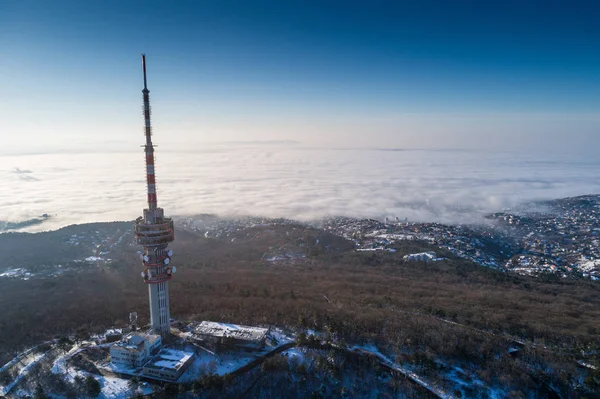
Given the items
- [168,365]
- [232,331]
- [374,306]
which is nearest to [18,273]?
[168,365]

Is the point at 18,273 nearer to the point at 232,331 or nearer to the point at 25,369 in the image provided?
the point at 25,369

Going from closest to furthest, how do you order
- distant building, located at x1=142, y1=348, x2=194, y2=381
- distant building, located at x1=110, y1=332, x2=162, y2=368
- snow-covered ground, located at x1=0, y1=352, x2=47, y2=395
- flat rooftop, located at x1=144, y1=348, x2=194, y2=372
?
snow-covered ground, located at x1=0, y1=352, x2=47, y2=395
distant building, located at x1=142, y1=348, x2=194, y2=381
flat rooftop, located at x1=144, y1=348, x2=194, y2=372
distant building, located at x1=110, y1=332, x2=162, y2=368

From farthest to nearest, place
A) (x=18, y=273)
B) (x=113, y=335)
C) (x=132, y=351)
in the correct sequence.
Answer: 1. (x=18, y=273)
2. (x=113, y=335)
3. (x=132, y=351)

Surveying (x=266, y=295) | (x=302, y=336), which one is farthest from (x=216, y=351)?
(x=266, y=295)

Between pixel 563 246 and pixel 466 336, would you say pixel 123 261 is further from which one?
pixel 563 246

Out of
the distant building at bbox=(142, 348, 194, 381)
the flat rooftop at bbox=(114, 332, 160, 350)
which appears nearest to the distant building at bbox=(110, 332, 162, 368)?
the flat rooftop at bbox=(114, 332, 160, 350)

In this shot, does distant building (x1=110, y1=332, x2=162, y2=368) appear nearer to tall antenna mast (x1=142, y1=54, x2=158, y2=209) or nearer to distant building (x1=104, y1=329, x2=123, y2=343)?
distant building (x1=104, y1=329, x2=123, y2=343)

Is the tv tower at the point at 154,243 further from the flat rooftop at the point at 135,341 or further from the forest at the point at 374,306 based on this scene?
the forest at the point at 374,306
